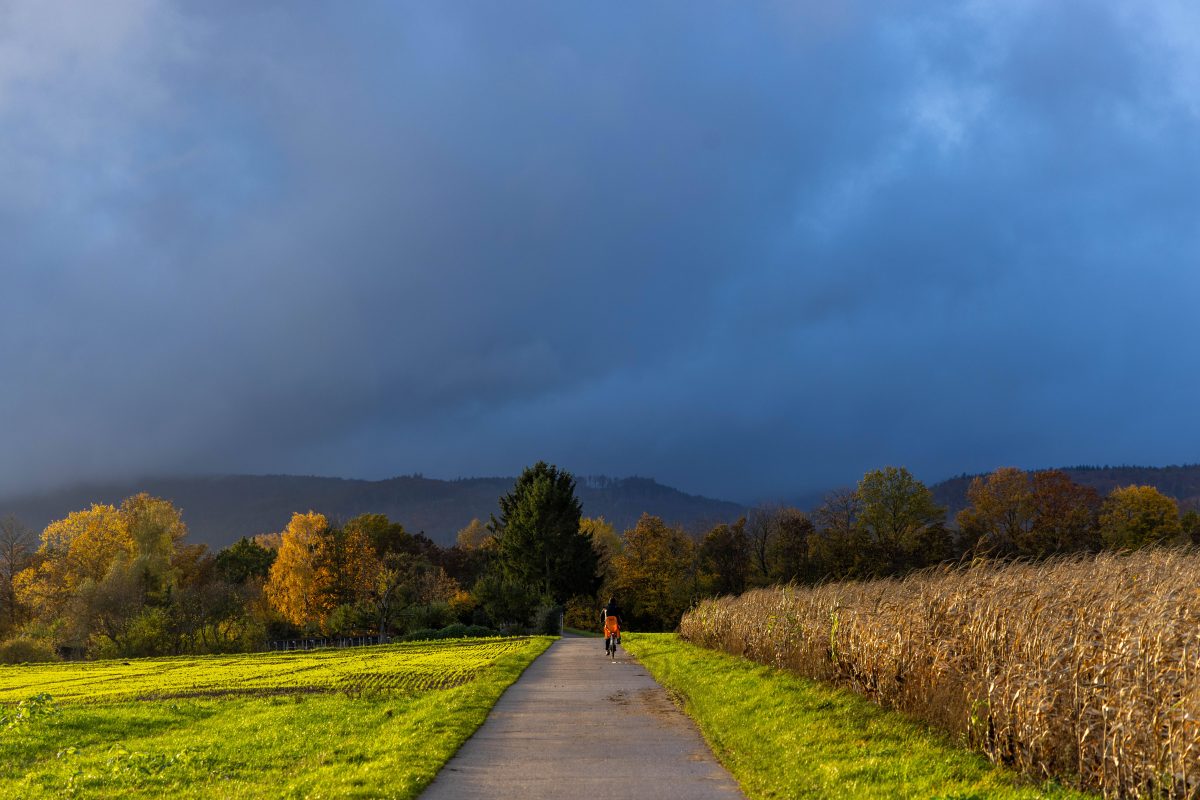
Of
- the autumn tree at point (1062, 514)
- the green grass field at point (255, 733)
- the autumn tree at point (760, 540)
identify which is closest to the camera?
the green grass field at point (255, 733)

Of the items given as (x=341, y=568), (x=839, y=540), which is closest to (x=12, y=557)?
(x=341, y=568)

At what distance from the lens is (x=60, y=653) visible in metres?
58.8

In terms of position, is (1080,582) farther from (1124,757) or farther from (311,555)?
(311,555)

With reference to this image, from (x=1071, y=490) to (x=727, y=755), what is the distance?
81048mm

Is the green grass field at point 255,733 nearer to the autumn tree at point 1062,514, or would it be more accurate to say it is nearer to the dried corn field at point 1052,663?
the dried corn field at point 1052,663

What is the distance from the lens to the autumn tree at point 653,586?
74.6m

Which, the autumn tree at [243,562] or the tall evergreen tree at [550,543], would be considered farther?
the autumn tree at [243,562]

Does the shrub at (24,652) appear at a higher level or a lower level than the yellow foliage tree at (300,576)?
lower

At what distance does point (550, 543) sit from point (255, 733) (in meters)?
50.4

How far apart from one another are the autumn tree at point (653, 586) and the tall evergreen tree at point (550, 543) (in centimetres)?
877

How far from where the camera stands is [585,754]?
34.5 feet

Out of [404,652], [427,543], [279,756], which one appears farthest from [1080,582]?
[427,543]

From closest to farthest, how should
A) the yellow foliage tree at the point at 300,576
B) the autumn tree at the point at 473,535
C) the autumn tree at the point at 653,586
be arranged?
the yellow foliage tree at the point at 300,576 → the autumn tree at the point at 653,586 → the autumn tree at the point at 473,535

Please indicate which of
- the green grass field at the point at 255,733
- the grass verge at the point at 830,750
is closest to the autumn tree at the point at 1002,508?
the green grass field at the point at 255,733
